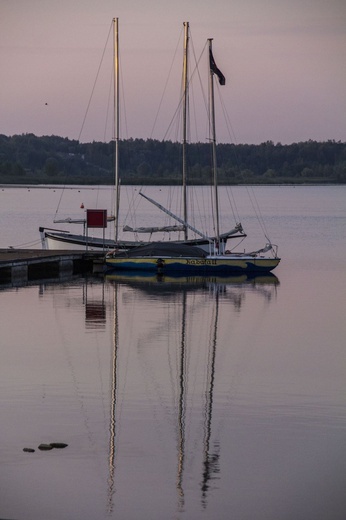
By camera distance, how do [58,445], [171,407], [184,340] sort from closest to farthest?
[58,445]
[171,407]
[184,340]

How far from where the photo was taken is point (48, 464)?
50.0 feet

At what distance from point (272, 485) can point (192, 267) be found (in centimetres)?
2994

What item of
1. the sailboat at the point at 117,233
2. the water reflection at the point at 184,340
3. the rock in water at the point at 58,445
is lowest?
the water reflection at the point at 184,340

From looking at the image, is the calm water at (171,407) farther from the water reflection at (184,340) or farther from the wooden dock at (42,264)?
the wooden dock at (42,264)

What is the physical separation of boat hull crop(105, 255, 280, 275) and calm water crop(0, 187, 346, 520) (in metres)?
6.28

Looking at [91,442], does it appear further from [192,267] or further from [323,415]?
[192,267]

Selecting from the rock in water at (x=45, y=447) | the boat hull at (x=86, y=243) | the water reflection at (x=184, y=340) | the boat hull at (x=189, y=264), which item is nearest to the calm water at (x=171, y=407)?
the water reflection at (x=184, y=340)

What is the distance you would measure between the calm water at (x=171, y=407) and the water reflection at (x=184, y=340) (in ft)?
0.16

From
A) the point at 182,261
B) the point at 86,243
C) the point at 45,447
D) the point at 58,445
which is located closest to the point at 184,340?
the point at 58,445

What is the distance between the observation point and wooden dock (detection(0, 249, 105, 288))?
4059cm

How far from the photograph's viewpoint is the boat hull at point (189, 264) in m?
44.2

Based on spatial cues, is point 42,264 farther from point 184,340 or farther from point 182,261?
point 184,340

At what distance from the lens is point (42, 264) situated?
142 feet

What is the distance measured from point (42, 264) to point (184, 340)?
53.9ft
